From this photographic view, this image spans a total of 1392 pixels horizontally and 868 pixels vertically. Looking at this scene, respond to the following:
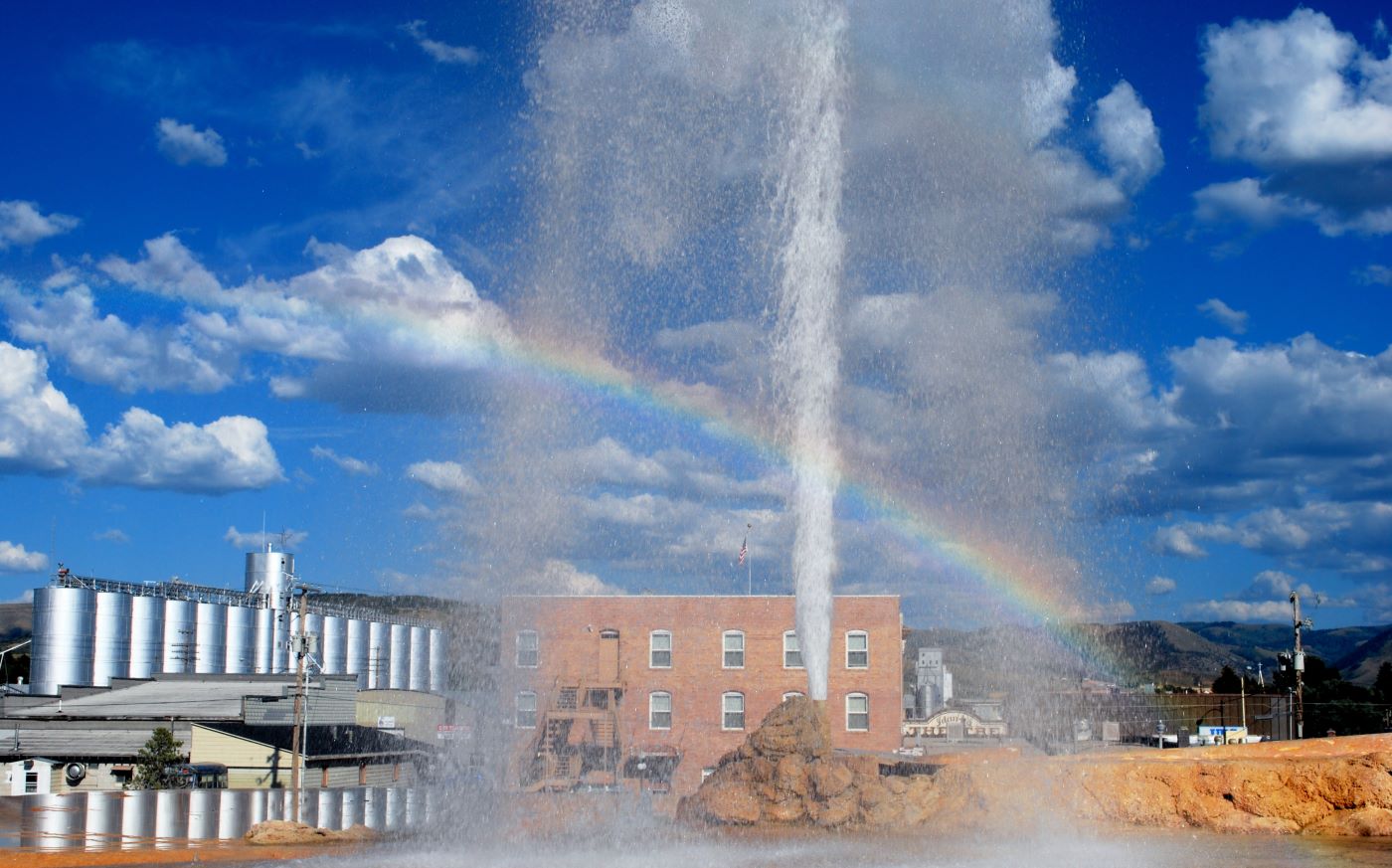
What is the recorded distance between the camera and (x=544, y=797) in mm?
25641

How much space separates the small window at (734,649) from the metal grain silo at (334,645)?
32.5 m

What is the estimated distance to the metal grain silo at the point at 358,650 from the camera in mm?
81938

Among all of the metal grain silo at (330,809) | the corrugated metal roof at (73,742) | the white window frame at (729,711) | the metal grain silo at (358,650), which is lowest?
the metal grain silo at (330,809)

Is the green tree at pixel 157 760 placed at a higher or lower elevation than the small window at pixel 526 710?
lower

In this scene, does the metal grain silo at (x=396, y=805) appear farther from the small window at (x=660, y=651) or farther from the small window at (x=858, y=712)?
the small window at (x=858, y=712)

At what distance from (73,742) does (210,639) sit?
885 inches

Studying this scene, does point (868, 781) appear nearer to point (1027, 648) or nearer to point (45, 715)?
point (1027, 648)

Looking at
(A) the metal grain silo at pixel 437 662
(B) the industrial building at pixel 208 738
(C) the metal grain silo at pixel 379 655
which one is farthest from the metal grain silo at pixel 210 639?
(A) the metal grain silo at pixel 437 662

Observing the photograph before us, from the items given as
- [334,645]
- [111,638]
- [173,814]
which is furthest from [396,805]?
[334,645]

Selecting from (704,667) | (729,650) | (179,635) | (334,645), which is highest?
(179,635)

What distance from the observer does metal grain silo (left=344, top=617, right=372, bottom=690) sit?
81938 mm

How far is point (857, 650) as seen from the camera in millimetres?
54938

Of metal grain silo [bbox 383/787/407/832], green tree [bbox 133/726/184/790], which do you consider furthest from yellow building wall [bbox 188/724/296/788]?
metal grain silo [bbox 383/787/407/832]

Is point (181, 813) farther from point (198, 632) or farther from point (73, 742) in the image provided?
point (198, 632)
